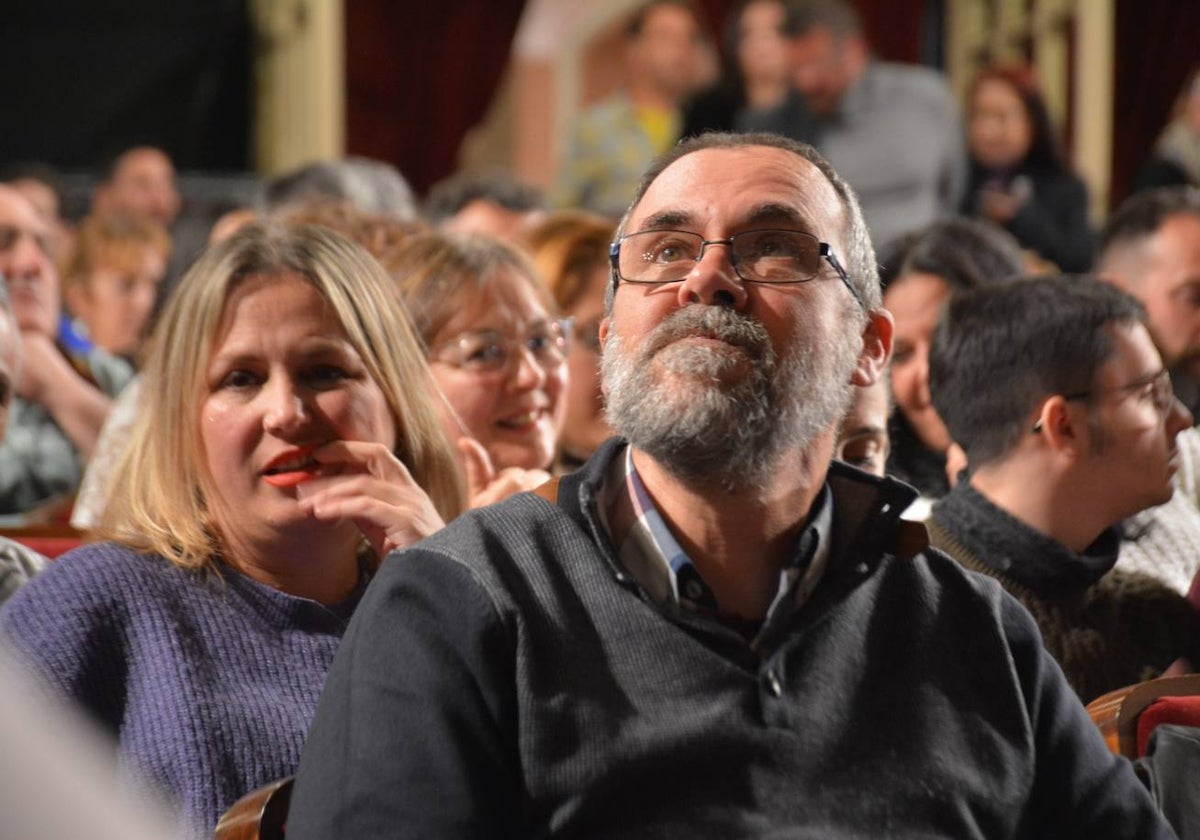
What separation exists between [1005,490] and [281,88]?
558cm

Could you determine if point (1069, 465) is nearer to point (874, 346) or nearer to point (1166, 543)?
point (1166, 543)

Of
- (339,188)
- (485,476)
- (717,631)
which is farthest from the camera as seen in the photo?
(339,188)

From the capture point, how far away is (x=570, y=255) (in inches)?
119

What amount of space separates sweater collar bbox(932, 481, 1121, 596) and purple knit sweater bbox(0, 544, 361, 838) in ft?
2.89

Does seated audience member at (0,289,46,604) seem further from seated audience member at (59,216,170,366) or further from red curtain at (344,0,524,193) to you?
red curtain at (344,0,524,193)

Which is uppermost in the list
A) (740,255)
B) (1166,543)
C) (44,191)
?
(740,255)

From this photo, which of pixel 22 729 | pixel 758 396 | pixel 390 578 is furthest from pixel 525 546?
pixel 22 729

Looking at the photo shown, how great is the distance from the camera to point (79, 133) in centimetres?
689

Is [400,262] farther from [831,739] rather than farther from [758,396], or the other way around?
[831,739]

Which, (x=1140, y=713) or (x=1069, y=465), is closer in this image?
(x=1140, y=713)

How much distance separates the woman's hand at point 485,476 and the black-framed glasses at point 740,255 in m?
0.78

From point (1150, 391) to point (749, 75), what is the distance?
2979 mm

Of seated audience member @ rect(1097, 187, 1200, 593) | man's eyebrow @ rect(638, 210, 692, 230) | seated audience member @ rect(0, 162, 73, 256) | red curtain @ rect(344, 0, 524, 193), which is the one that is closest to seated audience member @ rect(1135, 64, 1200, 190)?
seated audience member @ rect(1097, 187, 1200, 593)

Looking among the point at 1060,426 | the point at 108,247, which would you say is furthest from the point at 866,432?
the point at 108,247
